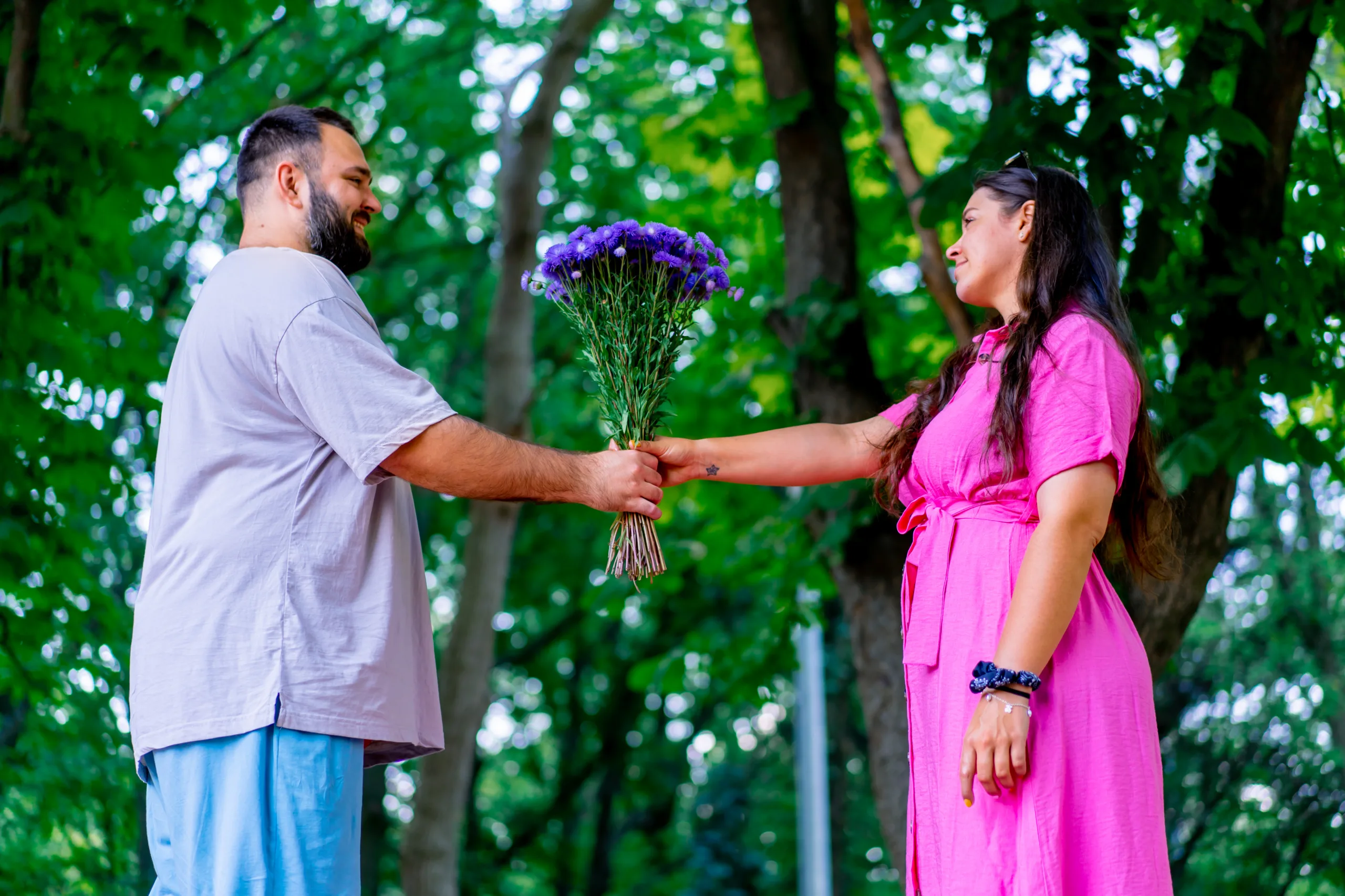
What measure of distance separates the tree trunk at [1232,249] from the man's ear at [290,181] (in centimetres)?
324

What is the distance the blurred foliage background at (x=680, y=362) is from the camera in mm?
4535

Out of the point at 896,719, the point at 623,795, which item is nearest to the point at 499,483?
the point at 896,719

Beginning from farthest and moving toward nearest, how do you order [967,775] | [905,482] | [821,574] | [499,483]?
[821,574], [905,482], [499,483], [967,775]

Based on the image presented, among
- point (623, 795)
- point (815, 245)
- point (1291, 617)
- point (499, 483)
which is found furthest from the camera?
point (623, 795)

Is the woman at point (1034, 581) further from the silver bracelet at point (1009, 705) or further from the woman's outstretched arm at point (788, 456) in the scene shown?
the woman's outstretched arm at point (788, 456)

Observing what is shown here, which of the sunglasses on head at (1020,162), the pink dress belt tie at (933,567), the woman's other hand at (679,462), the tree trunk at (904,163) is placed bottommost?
the pink dress belt tie at (933,567)

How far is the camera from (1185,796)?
31.4 feet

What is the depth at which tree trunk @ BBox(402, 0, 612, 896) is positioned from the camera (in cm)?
712

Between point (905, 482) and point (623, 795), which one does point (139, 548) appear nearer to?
point (623, 795)

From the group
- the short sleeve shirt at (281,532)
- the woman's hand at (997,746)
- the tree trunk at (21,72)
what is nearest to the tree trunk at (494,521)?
the tree trunk at (21,72)

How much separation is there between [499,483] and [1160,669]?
10.8 feet

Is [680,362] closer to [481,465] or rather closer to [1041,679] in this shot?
[481,465]

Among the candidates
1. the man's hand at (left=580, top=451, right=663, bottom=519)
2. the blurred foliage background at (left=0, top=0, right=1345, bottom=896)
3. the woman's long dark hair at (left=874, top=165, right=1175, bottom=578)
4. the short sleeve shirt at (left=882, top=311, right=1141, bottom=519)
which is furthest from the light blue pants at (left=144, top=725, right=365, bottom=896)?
the blurred foliage background at (left=0, top=0, right=1345, bottom=896)

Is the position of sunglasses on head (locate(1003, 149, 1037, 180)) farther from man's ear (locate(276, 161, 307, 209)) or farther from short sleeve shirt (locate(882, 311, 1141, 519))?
man's ear (locate(276, 161, 307, 209))
